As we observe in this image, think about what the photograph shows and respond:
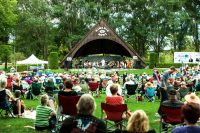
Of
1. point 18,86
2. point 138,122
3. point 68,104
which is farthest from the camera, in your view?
point 18,86

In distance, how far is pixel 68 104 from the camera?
8.96m

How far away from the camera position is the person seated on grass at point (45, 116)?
29.8 feet

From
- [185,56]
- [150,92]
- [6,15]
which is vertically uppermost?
[6,15]

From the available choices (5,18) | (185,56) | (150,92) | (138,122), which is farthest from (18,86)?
(5,18)

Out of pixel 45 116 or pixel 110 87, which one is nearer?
pixel 45 116

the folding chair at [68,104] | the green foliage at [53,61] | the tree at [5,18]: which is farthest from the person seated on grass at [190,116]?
the tree at [5,18]

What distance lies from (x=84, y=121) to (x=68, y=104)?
12.7 ft

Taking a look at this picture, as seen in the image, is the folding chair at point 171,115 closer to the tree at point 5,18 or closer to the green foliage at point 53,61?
the green foliage at point 53,61

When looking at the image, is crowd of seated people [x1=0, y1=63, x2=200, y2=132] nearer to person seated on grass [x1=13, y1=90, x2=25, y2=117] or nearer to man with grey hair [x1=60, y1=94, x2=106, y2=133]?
person seated on grass [x1=13, y1=90, x2=25, y2=117]

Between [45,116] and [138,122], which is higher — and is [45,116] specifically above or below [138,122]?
below

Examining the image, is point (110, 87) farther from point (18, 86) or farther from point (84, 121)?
point (18, 86)

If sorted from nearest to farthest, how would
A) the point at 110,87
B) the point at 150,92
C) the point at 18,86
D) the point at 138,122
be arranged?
the point at 138,122
the point at 110,87
the point at 150,92
the point at 18,86

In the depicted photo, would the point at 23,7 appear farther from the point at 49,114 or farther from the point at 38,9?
the point at 49,114

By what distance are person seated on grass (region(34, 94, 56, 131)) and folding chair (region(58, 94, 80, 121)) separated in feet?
0.84
